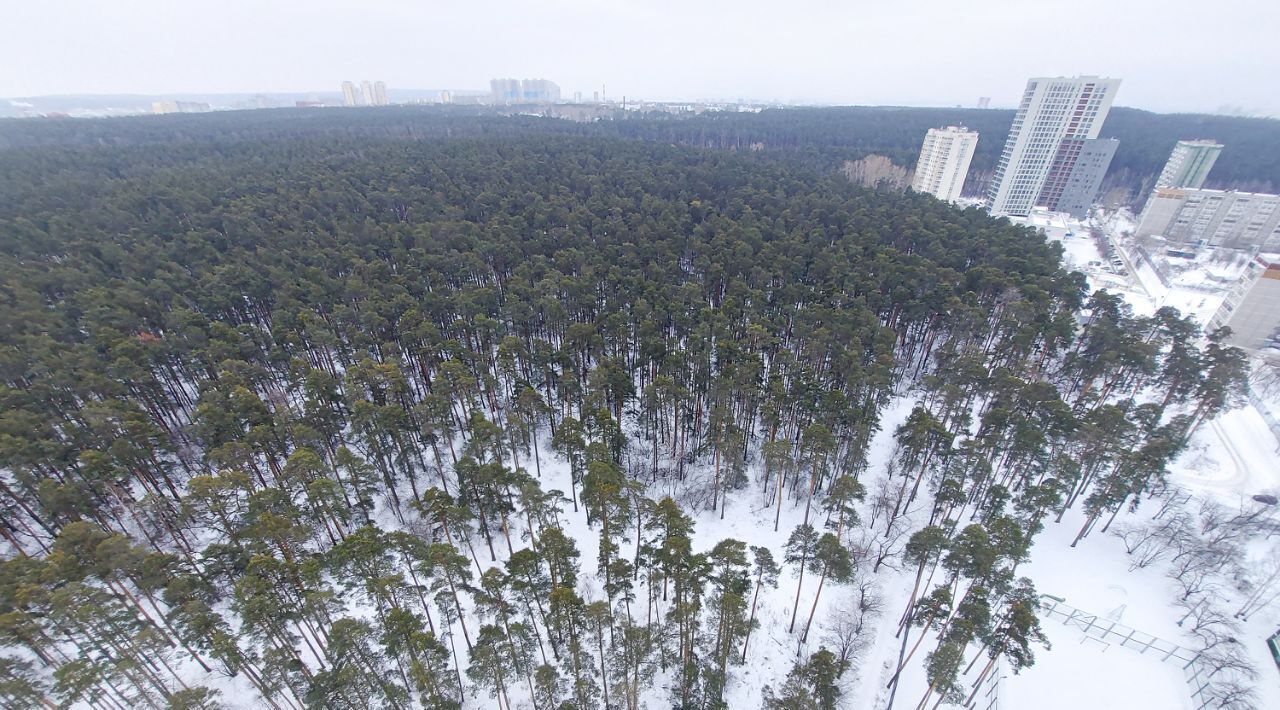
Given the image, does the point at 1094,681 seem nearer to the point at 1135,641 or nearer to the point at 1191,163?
the point at 1135,641

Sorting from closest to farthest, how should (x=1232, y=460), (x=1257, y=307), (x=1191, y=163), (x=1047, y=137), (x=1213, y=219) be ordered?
(x=1232, y=460) → (x=1257, y=307) → (x=1213, y=219) → (x=1047, y=137) → (x=1191, y=163)

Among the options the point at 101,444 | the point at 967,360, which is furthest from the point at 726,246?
the point at 101,444


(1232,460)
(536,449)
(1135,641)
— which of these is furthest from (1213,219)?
(536,449)

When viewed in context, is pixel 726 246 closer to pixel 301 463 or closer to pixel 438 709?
pixel 301 463

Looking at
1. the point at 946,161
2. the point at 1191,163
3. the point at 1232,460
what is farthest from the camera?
the point at 1191,163

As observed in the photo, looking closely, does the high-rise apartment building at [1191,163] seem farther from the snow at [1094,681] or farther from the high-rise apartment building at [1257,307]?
the snow at [1094,681]

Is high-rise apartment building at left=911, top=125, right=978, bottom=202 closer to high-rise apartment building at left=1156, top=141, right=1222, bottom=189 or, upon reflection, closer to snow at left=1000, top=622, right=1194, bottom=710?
high-rise apartment building at left=1156, top=141, right=1222, bottom=189

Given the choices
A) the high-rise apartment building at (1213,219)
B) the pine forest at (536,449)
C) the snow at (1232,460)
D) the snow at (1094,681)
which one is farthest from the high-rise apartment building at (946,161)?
the snow at (1094,681)
